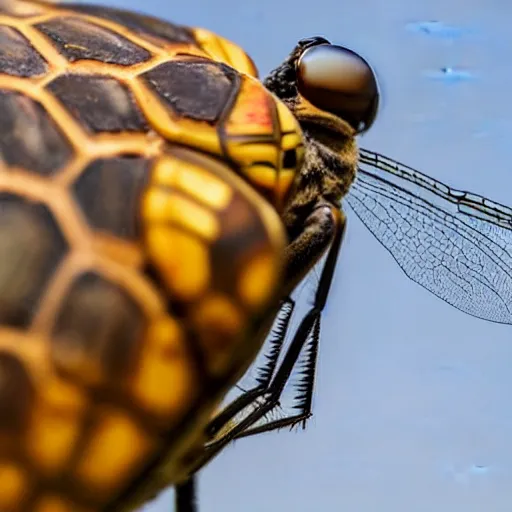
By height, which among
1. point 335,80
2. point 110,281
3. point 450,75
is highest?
point 450,75

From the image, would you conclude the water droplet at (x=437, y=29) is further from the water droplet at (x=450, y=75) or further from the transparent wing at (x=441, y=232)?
the transparent wing at (x=441, y=232)

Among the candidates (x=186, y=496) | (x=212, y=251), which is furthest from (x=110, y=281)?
(x=186, y=496)

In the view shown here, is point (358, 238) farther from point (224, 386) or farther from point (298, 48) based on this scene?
point (224, 386)

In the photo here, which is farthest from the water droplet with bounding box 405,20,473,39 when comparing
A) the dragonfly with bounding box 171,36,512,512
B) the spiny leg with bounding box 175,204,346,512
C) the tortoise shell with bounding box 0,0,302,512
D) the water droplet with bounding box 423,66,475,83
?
the tortoise shell with bounding box 0,0,302,512

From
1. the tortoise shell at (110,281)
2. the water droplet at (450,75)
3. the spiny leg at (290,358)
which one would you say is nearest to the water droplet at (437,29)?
the water droplet at (450,75)

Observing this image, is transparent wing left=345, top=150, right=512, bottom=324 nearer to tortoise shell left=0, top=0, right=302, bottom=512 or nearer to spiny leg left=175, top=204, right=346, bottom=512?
spiny leg left=175, top=204, right=346, bottom=512

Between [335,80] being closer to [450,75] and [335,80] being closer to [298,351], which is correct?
[298,351]
